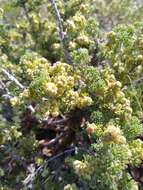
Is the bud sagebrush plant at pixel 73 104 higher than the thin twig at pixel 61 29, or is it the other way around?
the thin twig at pixel 61 29

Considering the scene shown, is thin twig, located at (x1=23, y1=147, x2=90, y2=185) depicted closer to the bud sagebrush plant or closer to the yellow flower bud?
the bud sagebrush plant

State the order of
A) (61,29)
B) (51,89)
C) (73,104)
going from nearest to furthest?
1. (51,89)
2. (73,104)
3. (61,29)

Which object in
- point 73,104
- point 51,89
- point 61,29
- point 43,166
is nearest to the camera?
point 51,89

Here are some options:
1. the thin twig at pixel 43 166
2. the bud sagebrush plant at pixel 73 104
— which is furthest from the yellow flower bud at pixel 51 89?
the thin twig at pixel 43 166

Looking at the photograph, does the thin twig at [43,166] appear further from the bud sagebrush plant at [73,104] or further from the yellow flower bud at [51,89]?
the yellow flower bud at [51,89]

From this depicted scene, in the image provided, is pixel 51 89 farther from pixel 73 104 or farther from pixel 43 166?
pixel 43 166

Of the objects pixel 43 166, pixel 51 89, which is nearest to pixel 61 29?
pixel 51 89

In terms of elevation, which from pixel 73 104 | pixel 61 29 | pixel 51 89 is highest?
pixel 61 29

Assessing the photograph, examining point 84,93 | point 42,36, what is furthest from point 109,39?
point 42,36

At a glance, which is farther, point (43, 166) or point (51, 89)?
point (43, 166)
